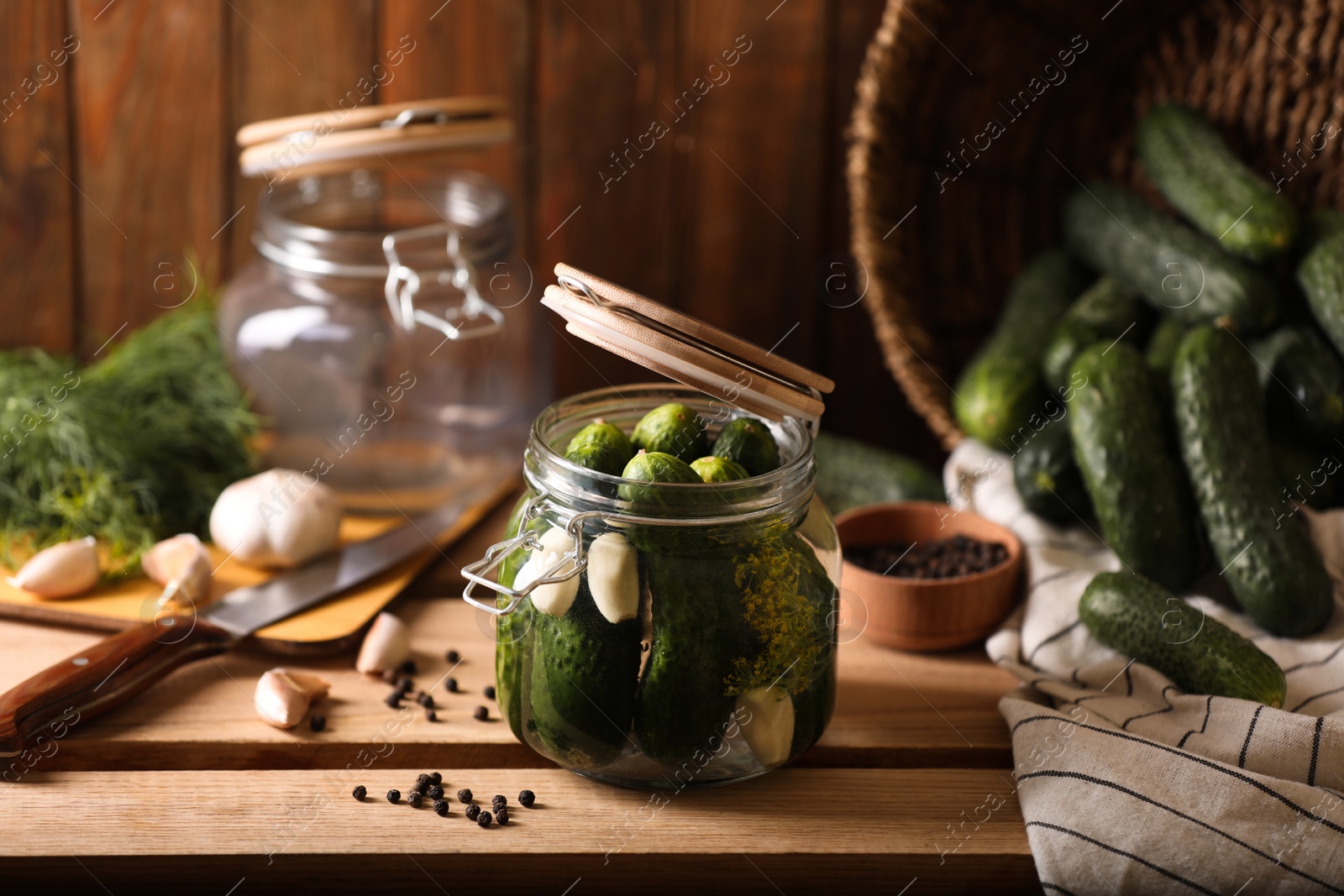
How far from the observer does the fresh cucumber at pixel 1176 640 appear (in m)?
0.93

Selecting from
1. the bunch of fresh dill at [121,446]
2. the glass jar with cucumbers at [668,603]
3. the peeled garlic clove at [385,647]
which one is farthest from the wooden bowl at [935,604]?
the bunch of fresh dill at [121,446]

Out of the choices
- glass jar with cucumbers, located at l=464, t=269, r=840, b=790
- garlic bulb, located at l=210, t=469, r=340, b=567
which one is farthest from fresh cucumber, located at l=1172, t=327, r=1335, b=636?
garlic bulb, located at l=210, t=469, r=340, b=567

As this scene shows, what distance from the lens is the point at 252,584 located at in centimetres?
113

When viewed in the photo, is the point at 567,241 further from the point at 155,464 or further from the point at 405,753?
the point at 405,753

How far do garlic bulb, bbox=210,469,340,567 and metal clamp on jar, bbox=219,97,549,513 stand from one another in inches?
4.6

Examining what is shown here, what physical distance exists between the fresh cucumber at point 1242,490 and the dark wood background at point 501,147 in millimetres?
557

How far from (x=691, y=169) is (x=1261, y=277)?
0.68m

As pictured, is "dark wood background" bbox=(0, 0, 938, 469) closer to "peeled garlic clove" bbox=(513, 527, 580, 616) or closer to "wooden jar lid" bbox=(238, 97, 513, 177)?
"wooden jar lid" bbox=(238, 97, 513, 177)

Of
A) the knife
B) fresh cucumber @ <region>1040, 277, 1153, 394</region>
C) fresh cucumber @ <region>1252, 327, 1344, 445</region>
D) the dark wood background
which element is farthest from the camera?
the dark wood background

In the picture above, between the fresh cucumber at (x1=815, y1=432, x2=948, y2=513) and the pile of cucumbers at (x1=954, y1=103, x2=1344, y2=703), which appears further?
the fresh cucumber at (x1=815, y1=432, x2=948, y2=513)

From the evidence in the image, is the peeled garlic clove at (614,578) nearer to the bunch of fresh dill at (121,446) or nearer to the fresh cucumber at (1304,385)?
the bunch of fresh dill at (121,446)

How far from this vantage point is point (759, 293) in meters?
1.56

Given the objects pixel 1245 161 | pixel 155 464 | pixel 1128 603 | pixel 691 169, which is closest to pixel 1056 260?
pixel 1245 161

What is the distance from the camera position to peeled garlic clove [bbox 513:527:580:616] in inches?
31.4
